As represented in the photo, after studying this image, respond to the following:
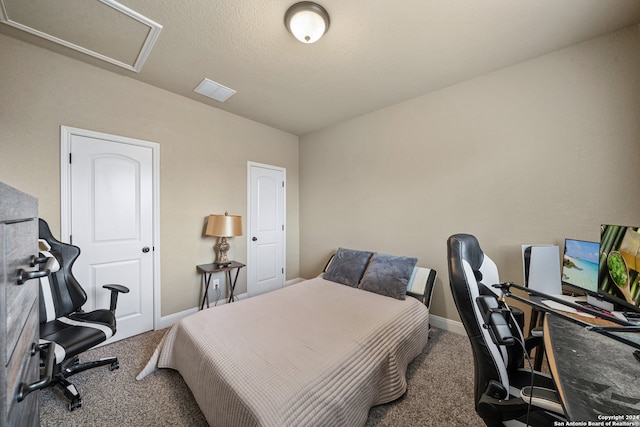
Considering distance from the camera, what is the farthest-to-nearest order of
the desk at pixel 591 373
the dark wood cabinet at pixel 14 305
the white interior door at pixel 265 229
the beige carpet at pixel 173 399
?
1. the white interior door at pixel 265 229
2. the beige carpet at pixel 173 399
3. the desk at pixel 591 373
4. the dark wood cabinet at pixel 14 305

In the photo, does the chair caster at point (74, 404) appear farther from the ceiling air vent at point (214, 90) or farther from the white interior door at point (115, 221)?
the ceiling air vent at point (214, 90)

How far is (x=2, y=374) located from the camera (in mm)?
450

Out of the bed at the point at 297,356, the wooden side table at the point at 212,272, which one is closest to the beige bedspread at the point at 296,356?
the bed at the point at 297,356

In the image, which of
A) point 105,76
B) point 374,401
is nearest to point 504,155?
point 374,401

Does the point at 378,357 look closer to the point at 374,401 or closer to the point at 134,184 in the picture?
the point at 374,401

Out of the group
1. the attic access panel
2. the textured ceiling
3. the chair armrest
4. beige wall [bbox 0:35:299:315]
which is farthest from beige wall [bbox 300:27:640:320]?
the chair armrest

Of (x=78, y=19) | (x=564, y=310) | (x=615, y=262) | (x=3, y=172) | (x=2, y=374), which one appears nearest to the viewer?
(x=2, y=374)

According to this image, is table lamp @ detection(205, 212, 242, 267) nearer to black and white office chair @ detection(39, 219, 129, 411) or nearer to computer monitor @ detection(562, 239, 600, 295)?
black and white office chair @ detection(39, 219, 129, 411)

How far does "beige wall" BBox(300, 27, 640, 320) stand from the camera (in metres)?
1.78

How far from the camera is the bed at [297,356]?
1.13m

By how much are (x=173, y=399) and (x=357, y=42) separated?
3010 millimetres

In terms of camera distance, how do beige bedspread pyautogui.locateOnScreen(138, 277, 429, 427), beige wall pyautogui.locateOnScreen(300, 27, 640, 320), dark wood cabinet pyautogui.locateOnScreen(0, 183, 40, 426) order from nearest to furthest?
dark wood cabinet pyautogui.locateOnScreen(0, 183, 40, 426)
beige bedspread pyautogui.locateOnScreen(138, 277, 429, 427)
beige wall pyautogui.locateOnScreen(300, 27, 640, 320)

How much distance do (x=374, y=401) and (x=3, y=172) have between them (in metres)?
3.28

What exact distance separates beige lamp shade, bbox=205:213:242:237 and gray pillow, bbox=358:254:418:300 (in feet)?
5.50
